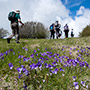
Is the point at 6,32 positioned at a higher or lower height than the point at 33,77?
higher

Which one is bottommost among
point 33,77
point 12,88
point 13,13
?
point 12,88

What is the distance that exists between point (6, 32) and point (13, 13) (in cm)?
5731

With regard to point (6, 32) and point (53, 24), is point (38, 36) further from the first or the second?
point (53, 24)

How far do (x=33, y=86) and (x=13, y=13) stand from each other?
645cm

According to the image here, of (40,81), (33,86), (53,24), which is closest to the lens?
(33,86)

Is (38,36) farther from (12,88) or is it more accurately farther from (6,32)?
(12,88)

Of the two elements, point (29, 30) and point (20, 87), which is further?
point (29, 30)

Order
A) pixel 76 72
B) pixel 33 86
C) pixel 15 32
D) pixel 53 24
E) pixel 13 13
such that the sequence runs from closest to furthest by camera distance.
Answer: pixel 33 86 → pixel 76 72 → pixel 13 13 → pixel 15 32 → pixel 53 24

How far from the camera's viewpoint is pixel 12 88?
223 cm

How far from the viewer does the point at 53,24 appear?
1644 centimetres

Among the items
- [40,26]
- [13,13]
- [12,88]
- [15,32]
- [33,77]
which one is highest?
[40,26]

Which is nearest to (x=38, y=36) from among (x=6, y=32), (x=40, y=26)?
(x=40, y=26)

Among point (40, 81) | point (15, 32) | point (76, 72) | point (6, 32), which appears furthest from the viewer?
point (6, 32)

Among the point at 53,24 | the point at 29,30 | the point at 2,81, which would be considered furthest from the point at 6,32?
the point at 2,81
